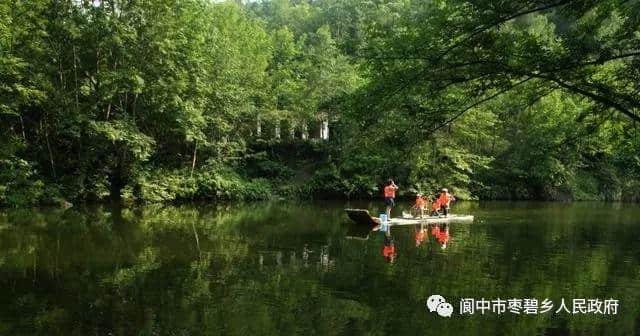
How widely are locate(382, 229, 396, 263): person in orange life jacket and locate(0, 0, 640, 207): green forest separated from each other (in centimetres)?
246

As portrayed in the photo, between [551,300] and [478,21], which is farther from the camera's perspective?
[551,300]

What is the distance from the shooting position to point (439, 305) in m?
8.85

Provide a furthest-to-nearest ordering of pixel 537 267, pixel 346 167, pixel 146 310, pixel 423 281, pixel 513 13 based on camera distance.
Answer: pixel 346 167 < pixel 537 267 < pixel 423 281 < pixel 146 310 < pixel 513 13

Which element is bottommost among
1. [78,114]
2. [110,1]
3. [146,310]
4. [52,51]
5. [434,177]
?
[146,310]

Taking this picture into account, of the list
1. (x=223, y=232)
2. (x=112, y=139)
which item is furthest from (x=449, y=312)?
(x=112, y=139)

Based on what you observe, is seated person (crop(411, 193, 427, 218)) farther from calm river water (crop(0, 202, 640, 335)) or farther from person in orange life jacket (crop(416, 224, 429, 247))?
calm river water (crop(0, 202, 640, 335))

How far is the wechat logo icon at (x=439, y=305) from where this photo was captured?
855cm

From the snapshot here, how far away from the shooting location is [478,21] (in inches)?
293

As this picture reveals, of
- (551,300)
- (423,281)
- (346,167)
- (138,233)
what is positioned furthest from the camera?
(346,167)

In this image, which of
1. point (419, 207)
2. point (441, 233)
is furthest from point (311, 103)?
point (441, 233)

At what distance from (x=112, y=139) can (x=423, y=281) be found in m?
20.3

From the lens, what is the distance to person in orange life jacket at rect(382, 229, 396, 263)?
43.3ft

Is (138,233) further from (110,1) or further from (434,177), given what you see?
(434,177)

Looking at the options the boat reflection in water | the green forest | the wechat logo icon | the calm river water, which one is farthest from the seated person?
the wechat logo icon
